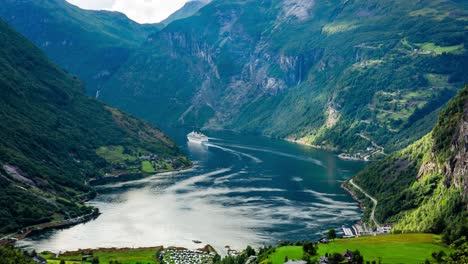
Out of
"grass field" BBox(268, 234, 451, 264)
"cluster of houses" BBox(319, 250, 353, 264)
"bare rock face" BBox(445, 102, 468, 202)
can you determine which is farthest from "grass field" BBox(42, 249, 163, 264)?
"bare rock face" BBox(445, 102, 468, 202)

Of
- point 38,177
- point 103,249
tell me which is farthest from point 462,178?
point 38,177

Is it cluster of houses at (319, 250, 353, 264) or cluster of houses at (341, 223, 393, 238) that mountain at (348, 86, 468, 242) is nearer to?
cluster of houses at (341, 223, 393, 238)

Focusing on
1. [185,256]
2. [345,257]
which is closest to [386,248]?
[345,257]

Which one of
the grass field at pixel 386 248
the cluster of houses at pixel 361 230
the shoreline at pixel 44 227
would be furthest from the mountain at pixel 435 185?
the shoreline at pixel 44 227

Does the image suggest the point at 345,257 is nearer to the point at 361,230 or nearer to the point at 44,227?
the point at 361,230

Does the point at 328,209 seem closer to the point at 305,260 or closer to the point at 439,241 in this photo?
the point at 439,241

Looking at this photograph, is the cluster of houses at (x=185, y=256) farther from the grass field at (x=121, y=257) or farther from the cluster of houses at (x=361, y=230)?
the cluster of houses at (x=361, y=230)
